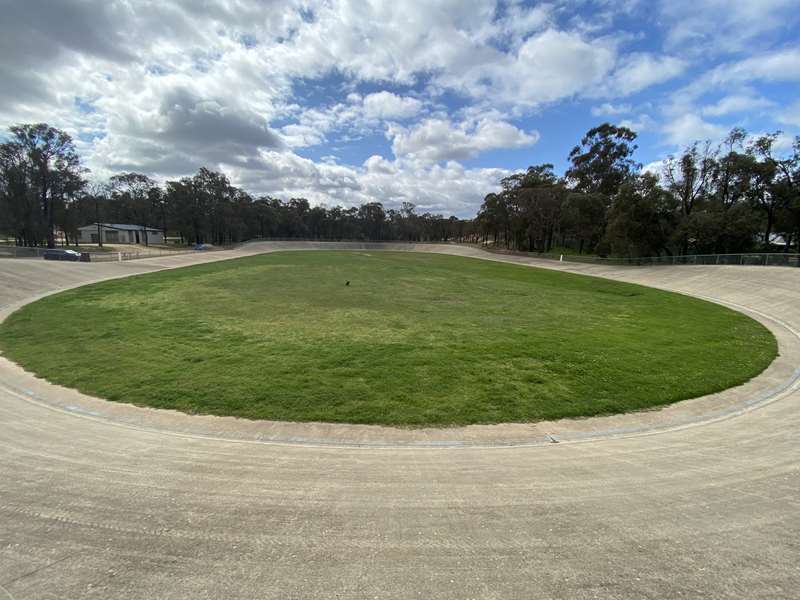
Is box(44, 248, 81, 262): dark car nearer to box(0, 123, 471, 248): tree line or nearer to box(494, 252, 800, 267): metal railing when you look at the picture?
box(0, 123, 471, 248): tree line

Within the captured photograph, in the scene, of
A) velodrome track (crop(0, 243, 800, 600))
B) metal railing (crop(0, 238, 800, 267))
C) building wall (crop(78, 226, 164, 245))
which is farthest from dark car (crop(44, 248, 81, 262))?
building wall (crop(78, 226, 164, 245))

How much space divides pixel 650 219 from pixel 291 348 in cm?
4877

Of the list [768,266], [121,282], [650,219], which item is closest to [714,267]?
[768,266]

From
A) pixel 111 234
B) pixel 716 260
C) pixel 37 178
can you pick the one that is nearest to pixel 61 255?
pixel 37 178

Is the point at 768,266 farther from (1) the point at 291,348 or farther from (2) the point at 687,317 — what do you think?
(1) the point at 291,348

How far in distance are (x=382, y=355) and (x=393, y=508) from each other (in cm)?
610

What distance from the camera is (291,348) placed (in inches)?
411

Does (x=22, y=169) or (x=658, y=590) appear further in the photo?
(x=22, y=169)

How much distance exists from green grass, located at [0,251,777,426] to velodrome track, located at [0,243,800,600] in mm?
824

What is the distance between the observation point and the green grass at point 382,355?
23.5 ft

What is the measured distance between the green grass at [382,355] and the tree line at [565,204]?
29415mm

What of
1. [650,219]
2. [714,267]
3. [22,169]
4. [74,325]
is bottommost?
[74,325]

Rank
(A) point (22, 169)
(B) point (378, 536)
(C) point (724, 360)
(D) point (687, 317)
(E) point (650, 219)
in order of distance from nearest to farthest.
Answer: (B) point (378, 536), (C) point (724, 360), (D) point (687, 317), (E) point (650, 219), (A) point (22, 169)

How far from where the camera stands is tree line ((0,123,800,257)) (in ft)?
131
